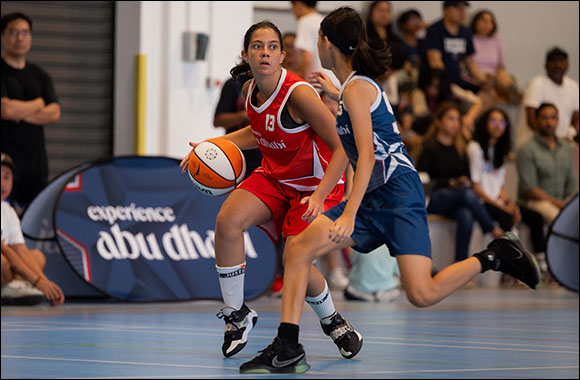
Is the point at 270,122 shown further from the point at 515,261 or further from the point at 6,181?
the point at 6,181

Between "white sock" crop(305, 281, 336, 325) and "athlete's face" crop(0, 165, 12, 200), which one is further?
"athlete's face" crop(0, 165, 12, 200)

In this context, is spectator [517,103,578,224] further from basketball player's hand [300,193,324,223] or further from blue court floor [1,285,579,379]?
basketball player's hand [300,193,324,223]

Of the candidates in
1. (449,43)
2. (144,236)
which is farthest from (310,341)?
(449,43)

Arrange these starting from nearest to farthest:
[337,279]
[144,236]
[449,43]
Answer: [144,236], [337,279], [449,43]

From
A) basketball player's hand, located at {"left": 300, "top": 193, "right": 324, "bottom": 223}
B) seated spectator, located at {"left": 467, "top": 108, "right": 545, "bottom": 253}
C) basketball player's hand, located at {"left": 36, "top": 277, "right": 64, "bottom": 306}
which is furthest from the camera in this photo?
seated spectator, located at {"left": 467, "top": 108, "right": 545, "bottom": 253}

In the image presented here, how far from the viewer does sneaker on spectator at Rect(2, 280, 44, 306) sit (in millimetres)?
7457

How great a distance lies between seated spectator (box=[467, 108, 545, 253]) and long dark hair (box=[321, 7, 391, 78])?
650 cm

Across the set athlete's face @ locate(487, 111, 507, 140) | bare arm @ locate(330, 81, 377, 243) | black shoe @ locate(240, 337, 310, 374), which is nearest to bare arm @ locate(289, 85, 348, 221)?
bare arm @ locate(330, 81, 377, 243)

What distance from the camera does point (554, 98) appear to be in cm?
1212

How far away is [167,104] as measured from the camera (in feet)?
34.2

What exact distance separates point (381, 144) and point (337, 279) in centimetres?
505

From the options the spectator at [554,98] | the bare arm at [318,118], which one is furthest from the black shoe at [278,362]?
the spectator at [554,98]

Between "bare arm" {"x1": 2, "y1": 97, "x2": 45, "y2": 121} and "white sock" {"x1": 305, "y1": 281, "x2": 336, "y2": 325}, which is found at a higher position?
"bare arm" {"x1": 2, "y1": 97, "x2": 45, "y2": 121}

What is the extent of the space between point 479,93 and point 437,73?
92cm
